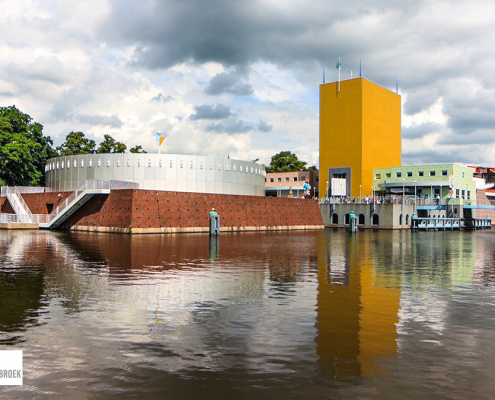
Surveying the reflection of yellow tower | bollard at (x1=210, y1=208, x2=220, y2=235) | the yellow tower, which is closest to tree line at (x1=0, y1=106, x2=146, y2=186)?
bollard at (x1=210, y1=208, x2=220, y2=235)

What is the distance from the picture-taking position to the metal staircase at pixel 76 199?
44562mm

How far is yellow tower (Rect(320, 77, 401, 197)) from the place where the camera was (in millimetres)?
80188

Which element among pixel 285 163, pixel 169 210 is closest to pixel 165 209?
pixel 169 210

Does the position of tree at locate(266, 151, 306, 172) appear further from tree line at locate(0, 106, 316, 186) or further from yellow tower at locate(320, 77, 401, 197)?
tree line at locate(0, 106, 316, 186)

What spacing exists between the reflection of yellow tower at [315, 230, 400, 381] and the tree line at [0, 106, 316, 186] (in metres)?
56.2

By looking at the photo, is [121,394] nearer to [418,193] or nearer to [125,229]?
[125,229]

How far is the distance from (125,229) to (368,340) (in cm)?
3592

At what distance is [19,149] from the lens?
59.3 metres

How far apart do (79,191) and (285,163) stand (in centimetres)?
7512

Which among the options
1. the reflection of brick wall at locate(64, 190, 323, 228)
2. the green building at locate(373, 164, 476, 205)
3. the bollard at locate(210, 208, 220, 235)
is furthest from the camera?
the green building at locate(373, 164, 476, 205)

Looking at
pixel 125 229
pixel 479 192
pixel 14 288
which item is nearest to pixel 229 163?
pixel 125 229

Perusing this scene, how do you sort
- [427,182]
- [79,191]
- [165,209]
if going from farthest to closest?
1. [427,182]
2. [79,191]
3. [165,209]

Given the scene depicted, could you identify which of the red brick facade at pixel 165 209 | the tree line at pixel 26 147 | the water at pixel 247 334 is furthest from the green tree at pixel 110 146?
the water at pixel 247 334

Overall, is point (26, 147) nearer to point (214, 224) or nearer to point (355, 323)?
point (214, 224)
